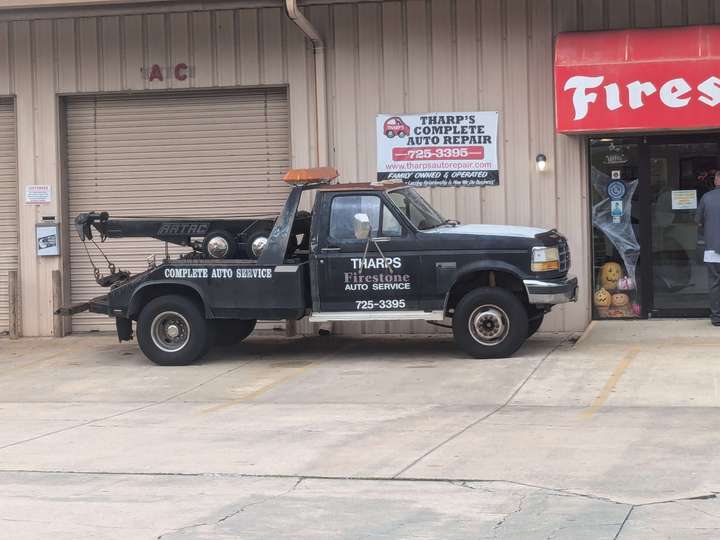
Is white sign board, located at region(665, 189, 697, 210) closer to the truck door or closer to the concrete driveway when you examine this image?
the concrete driveway

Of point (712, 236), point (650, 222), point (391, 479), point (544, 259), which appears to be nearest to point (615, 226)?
point (650, 222)

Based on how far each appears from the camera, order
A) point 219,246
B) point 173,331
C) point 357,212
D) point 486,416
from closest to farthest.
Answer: point 486,416
point 357,212
point 219,246
point 173,331

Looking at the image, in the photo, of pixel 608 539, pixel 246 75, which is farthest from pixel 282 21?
pixel 608 539

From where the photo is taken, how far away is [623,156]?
52.4 ft

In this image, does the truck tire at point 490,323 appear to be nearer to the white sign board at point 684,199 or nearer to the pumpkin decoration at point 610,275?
the pumpkin decoration at point 610,275

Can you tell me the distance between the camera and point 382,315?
13500mm

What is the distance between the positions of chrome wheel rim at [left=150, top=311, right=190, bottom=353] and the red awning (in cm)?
561

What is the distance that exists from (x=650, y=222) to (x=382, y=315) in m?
4.62

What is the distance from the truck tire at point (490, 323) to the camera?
13.3 metres

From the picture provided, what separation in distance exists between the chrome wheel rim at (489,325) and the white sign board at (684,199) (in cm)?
397

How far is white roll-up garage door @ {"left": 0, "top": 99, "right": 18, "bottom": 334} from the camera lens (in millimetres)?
17625

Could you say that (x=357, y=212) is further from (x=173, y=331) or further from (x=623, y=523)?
(x=623, y=523)

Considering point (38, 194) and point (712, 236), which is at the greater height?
point (38, 194)

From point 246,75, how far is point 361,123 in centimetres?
187
